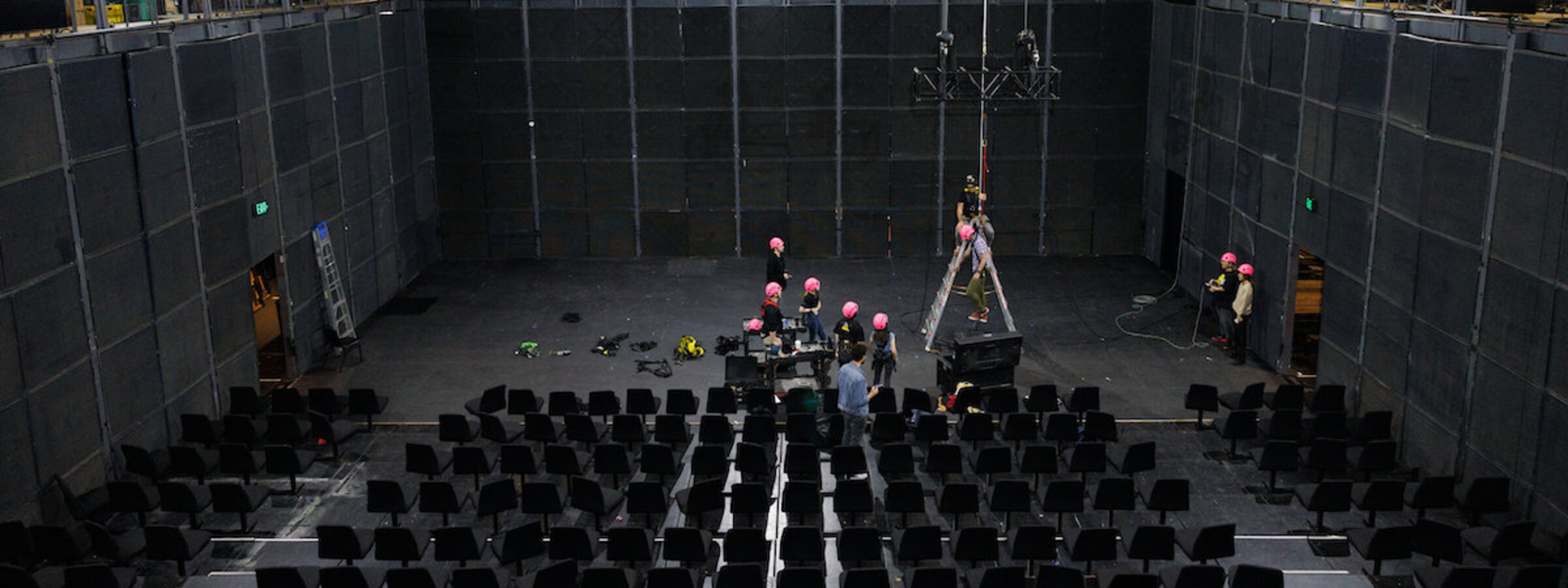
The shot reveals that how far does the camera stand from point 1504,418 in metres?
12.7

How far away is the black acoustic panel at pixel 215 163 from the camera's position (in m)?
15.4

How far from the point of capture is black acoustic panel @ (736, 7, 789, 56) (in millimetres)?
23828

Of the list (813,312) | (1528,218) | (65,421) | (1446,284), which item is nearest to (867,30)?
(813,312)

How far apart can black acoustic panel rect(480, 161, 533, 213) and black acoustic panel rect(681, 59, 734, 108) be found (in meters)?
3.31

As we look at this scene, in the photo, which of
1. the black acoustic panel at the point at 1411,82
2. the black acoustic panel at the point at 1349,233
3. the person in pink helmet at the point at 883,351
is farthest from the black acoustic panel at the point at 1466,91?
the person in pink helmet at the point at 883,351

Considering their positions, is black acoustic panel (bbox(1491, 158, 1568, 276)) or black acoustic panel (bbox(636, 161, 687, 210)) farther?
black acoustic panel (bbox(636, 161, 687, 210))

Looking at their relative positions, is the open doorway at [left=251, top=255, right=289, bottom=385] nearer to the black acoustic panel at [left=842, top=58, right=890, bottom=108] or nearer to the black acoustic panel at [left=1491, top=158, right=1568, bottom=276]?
the black acoustic panel at [left=842, top=58, right=890, bottom=108]

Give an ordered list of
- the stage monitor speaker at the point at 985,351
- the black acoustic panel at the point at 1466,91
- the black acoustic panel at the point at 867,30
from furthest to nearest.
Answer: the black acoustic panel at the point at 867,30 < the stage monitor speaker at the point at 985,351 < the black acoustic panel at the point at 1466,91

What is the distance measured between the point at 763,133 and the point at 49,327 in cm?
1389

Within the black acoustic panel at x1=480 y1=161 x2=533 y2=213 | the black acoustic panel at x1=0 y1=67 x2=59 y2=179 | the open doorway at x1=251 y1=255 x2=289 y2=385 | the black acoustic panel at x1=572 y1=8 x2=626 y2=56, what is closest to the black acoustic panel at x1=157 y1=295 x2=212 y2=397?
the open doorway at x1=251 y1=255 x2=289 y2=385

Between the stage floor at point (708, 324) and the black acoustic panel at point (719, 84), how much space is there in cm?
293

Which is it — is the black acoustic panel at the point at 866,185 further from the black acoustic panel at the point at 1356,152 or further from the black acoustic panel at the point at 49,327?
the black acoustic panel at the point at 49,327

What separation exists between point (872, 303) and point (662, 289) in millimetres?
3679

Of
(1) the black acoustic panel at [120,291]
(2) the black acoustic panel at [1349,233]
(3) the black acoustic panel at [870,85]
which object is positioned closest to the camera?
(1) the black acoustic panel at [120,291]
